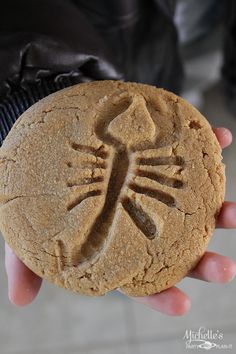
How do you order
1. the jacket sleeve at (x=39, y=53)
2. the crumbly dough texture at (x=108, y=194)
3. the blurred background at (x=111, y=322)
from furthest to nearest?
the blurred background at (x=111, y=322) < the jacket sleeve at (x=39, y=53) < the crumbly dough texture at (x=108, y=194)

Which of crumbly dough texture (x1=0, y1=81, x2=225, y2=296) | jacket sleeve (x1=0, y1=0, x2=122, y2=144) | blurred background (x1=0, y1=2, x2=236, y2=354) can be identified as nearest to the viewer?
crumbly dough texture (x1=0, y1=81, x2=225, y2=296)

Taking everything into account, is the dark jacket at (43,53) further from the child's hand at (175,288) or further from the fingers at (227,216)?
the fingers at (227,216)

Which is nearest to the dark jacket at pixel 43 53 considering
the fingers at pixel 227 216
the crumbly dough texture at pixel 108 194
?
the crumbly dough texture at pixel 108 194

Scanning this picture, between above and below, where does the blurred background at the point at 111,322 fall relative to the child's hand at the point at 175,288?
below

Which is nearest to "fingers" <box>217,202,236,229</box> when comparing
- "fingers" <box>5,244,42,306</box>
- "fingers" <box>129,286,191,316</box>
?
"fingers" <box>129,286,191,316</box>

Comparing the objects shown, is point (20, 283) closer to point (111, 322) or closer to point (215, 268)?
point (215, 268)

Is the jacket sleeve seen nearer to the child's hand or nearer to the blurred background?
the child's hand

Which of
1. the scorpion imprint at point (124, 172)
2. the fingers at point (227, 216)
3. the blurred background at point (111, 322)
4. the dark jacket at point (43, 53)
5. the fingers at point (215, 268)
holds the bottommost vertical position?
the blurred background at point (111, 322)
